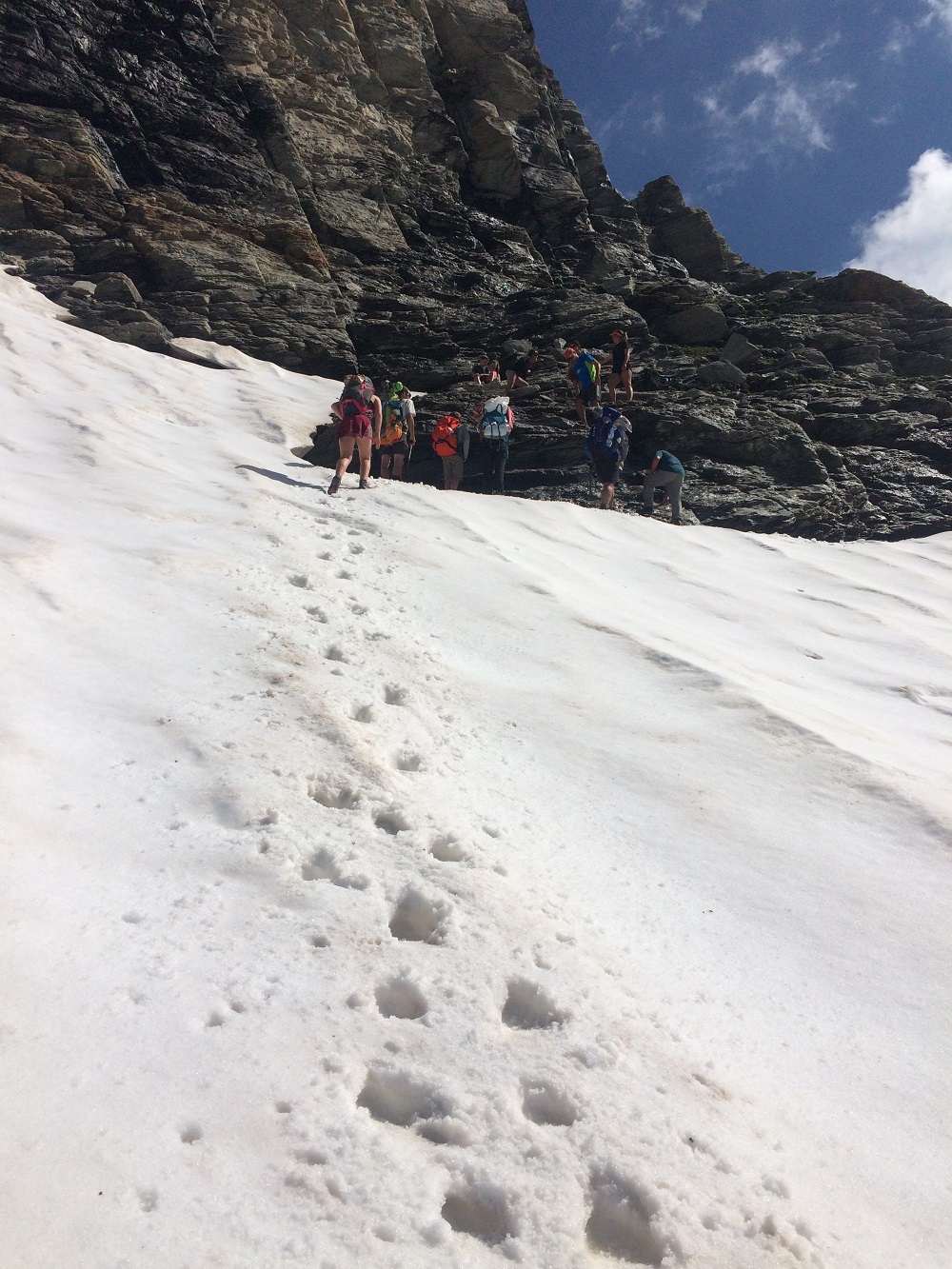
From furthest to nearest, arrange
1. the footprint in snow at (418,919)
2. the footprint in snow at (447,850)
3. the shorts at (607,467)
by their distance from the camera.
A: the shorts at (607,467), the footprint in snow at (447,850), the footprint in snow at (418,919)

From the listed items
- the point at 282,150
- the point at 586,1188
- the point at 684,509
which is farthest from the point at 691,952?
the point at 282,150

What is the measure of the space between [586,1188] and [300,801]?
5.78 feet

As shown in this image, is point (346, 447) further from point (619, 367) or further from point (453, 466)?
point (619, 367)

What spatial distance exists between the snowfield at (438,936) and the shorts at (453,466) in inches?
259

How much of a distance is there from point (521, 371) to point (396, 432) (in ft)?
26.0

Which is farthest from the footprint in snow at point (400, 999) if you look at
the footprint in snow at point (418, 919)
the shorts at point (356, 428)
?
the shorts at point (356, 428)

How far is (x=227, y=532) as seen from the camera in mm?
6477

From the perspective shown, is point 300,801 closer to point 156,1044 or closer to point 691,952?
point 156,1044

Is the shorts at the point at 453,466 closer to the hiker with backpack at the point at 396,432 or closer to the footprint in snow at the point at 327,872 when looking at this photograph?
the hiker with backpack at the point at 396,432

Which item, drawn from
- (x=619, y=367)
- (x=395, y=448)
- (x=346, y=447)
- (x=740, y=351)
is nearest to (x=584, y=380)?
(x=619, y=367)

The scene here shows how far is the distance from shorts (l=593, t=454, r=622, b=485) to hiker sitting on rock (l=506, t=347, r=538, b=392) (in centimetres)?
514

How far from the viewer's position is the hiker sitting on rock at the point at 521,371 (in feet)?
54.3

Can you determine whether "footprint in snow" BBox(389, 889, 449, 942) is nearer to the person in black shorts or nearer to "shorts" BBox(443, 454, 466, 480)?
"shorts" BBox(443, 454, 466, 480)

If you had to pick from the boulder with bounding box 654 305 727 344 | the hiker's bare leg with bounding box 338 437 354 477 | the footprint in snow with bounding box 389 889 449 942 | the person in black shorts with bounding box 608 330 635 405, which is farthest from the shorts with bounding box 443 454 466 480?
the boulder with bounding box 654 305 727 344
